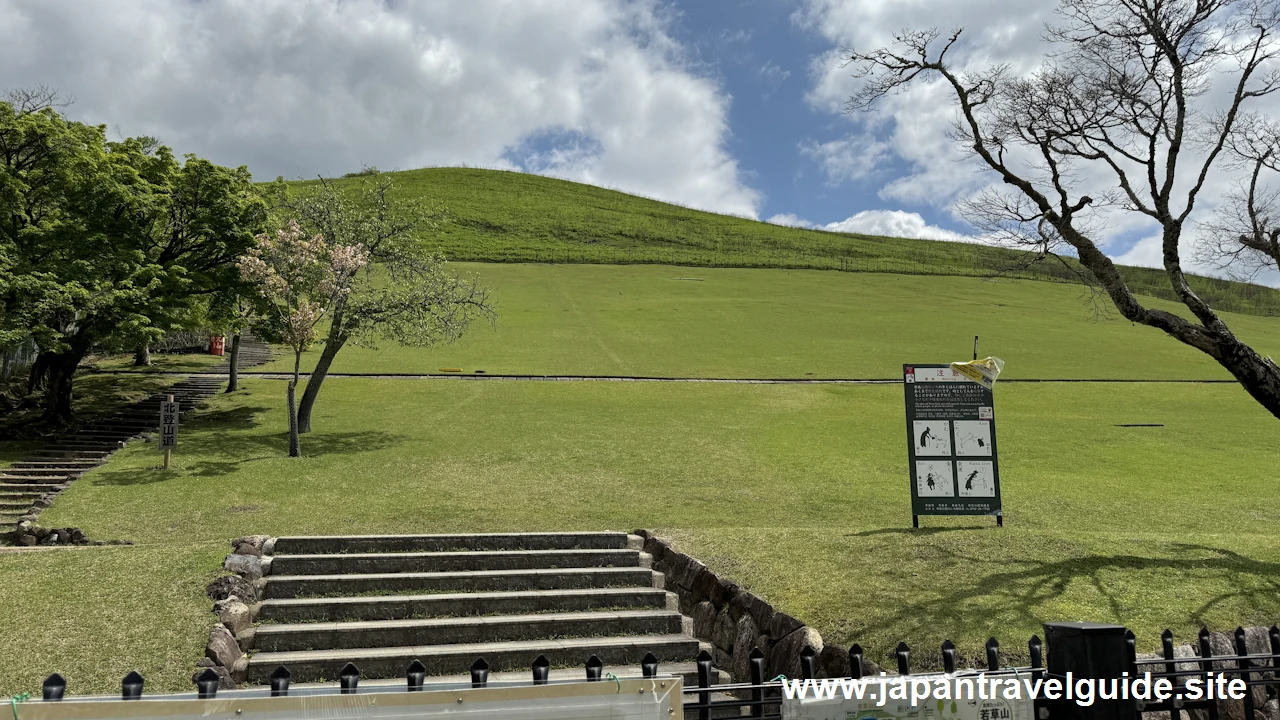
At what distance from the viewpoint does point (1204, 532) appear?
40.4ft

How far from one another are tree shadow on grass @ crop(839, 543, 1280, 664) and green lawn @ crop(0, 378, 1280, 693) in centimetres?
4

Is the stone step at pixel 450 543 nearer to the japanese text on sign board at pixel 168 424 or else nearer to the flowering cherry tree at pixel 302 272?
the japanese text on sign board at pixel 168 424

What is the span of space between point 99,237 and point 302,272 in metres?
5.26

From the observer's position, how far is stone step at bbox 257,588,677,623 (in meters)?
8.93

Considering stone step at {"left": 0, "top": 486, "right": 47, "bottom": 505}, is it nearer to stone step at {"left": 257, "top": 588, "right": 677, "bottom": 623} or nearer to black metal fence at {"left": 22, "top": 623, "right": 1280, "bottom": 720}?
stone step at {"left": 257, "top": 588, "right": 677, "bottom": 623}

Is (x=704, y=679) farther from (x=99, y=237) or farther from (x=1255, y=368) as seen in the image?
(x=99, y=237)

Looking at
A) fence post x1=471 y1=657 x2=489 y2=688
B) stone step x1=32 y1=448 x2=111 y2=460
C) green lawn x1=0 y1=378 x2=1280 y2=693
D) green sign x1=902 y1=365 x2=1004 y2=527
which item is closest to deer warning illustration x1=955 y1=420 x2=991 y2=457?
green sign x1=902 y1=365 x2=1004 y2=527

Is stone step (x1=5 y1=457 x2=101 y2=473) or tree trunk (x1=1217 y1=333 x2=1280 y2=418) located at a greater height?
tree trunk (x1=1217 y1=333 x2=1280 y2=418)

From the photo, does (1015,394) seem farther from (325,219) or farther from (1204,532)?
(325,219)

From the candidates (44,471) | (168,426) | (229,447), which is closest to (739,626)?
(168,426)

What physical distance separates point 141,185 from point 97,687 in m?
20.0

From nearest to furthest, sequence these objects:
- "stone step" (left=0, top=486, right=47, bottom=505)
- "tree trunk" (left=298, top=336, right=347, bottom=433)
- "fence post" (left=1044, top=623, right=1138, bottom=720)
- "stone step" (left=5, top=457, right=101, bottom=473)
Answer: "fence post" (left=1044, top=623, right=1138, bottom=720) < "stone step" (left=0, top=486, right=47, bottom=505) < "stone step" (left=5, top=457, right=101, bottom=473) < "tree trunk" (left=298, top=336, right=347, bottom=433)

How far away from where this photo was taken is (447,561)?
10414mm

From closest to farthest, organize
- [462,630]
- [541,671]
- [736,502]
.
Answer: [541,671] → [462,630] → [736,502]
